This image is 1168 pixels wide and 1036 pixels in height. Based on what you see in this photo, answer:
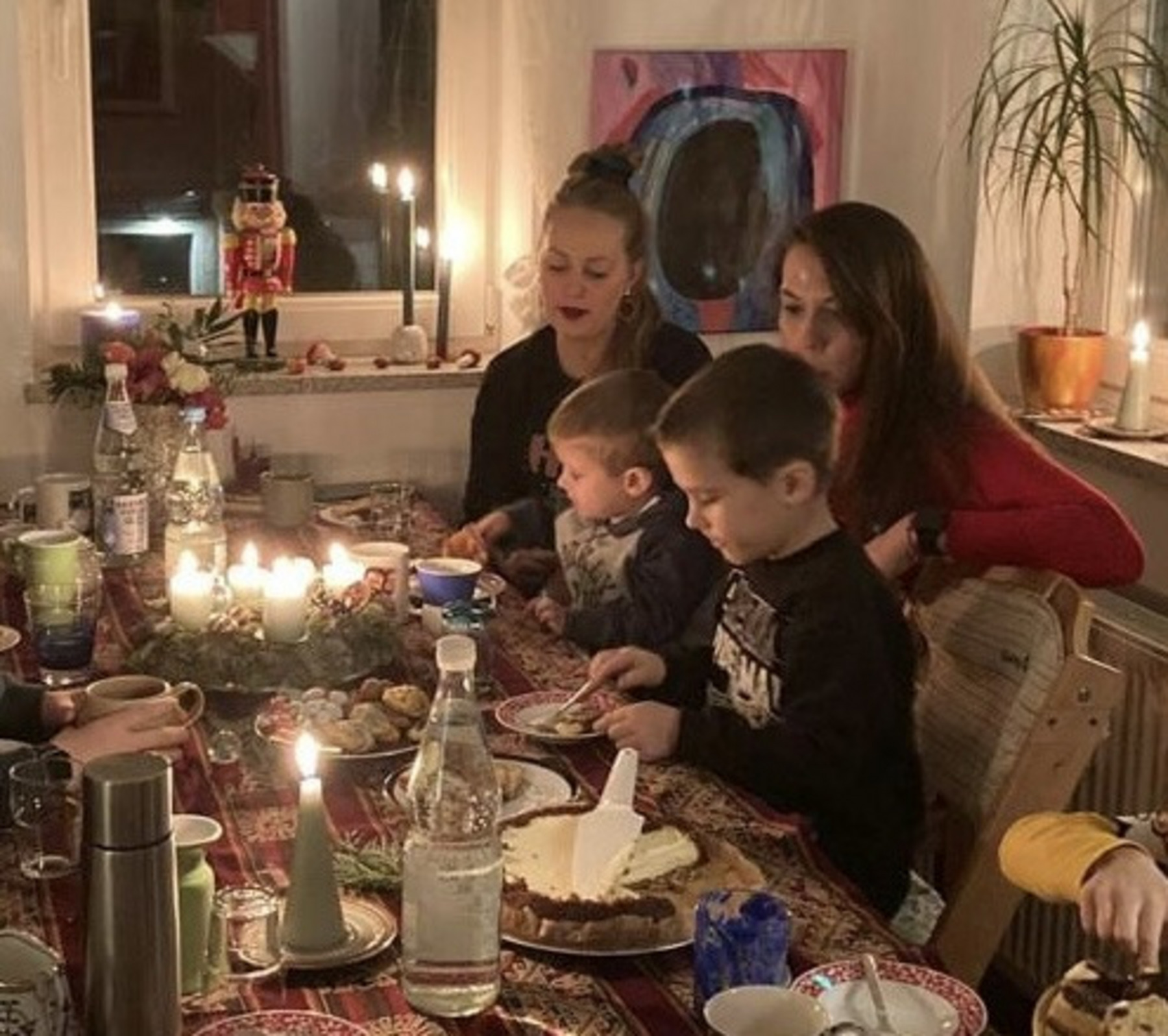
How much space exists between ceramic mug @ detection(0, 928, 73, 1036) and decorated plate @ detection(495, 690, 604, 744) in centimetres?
78

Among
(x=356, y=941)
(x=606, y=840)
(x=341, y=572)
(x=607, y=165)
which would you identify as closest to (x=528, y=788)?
(x=606, y=840)

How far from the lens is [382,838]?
1.69 metres

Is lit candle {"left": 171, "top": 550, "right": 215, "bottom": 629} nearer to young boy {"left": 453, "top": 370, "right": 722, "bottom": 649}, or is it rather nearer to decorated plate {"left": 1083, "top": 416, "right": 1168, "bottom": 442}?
→ young boy {"left": 453, "top": 370, "right": 722, "bottom": 649}

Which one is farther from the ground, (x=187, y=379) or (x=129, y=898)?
(x=187, y=379)

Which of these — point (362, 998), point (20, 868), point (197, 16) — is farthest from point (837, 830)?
point (197, 16)

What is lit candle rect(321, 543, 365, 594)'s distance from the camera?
2.29m

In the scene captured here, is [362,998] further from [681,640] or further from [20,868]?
[681,640]

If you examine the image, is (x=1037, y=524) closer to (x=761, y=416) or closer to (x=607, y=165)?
(x=761, y=416)

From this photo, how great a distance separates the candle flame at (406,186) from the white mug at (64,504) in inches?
35.6

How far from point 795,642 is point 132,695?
0.66m

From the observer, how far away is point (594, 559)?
2.51 m

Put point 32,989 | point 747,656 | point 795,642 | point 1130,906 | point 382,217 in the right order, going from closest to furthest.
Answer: point 32,989 < point 1130,906 < point 795,642 < point 747,656 < point 382,217

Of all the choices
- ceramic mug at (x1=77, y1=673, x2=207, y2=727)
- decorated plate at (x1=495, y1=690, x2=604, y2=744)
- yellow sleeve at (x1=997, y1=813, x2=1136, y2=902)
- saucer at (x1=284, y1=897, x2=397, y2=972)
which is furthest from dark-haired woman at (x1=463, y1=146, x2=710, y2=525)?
saucer at (x1=284, y1=897, x2=397, y2=972)

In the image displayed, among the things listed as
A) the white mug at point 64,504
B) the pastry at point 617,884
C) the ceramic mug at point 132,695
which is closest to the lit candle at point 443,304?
the white mug at point 64,504
